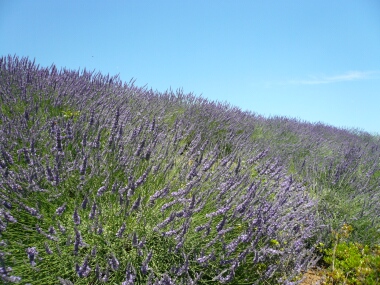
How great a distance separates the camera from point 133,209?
1.56 metres

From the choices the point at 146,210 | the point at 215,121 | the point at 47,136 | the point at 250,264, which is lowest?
the point at 250,264

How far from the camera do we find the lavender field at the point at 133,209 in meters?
1.54

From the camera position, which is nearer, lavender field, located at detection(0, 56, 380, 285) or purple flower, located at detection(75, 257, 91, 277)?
purple flower, located at detection(75, 257, 91, 277)

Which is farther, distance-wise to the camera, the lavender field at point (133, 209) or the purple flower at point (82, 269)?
the lavender field at point (133, 209)

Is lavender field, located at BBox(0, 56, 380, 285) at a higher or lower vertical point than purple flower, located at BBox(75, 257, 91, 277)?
higher

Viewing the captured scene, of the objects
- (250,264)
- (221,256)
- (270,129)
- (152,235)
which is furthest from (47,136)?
(270,129)

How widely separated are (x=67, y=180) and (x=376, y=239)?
2959 mm

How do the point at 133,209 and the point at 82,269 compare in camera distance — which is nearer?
the point at 82,269

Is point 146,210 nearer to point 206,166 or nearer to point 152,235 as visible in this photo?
point 152,235

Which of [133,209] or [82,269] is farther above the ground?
[133,209]

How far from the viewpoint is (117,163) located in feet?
6.76

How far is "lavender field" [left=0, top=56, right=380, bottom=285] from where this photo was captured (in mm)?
1545

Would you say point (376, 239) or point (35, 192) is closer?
point (35, 192)

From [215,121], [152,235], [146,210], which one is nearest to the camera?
[152,235]
